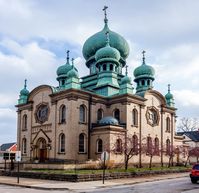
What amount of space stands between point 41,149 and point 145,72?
2145cm

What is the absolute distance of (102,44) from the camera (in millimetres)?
58688

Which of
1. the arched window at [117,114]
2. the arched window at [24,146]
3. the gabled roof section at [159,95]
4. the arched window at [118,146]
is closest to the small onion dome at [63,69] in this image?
the arched window at [24,146]

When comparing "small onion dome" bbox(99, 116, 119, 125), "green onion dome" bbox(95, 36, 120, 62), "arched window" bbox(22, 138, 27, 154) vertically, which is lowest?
"arched window" bbox(22, 138, 27, 154)

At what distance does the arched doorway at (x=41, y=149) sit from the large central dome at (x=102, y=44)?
58.9ft

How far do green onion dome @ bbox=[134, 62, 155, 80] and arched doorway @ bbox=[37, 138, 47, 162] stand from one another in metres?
19.7

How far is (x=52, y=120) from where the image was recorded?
48.2 m

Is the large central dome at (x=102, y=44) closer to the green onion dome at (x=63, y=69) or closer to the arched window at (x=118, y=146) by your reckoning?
the green onion dome at (x=63, y=69)

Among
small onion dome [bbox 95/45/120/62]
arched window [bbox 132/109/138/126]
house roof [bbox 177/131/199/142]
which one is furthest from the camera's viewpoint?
house roof [bbox 177/131/199/142]

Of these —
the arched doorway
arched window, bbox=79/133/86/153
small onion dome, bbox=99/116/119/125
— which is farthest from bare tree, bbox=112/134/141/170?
the arched doorway

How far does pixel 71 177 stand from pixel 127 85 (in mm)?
21164

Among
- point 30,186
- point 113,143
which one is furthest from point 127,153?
point 30,186

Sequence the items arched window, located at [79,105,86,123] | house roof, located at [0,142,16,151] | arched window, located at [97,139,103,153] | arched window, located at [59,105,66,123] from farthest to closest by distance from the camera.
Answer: house roof, located at [0,142,16,151]
arched window, located at [79,105,86,123]
arched window, located at [59,105,66,123]
arched window, located at [97,139,103,153]

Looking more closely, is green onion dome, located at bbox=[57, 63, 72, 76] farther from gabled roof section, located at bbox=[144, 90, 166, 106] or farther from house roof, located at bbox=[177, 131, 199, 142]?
house roof, located at bbox=[177, 131, 199, 142]

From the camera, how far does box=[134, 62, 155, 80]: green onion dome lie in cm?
5903
